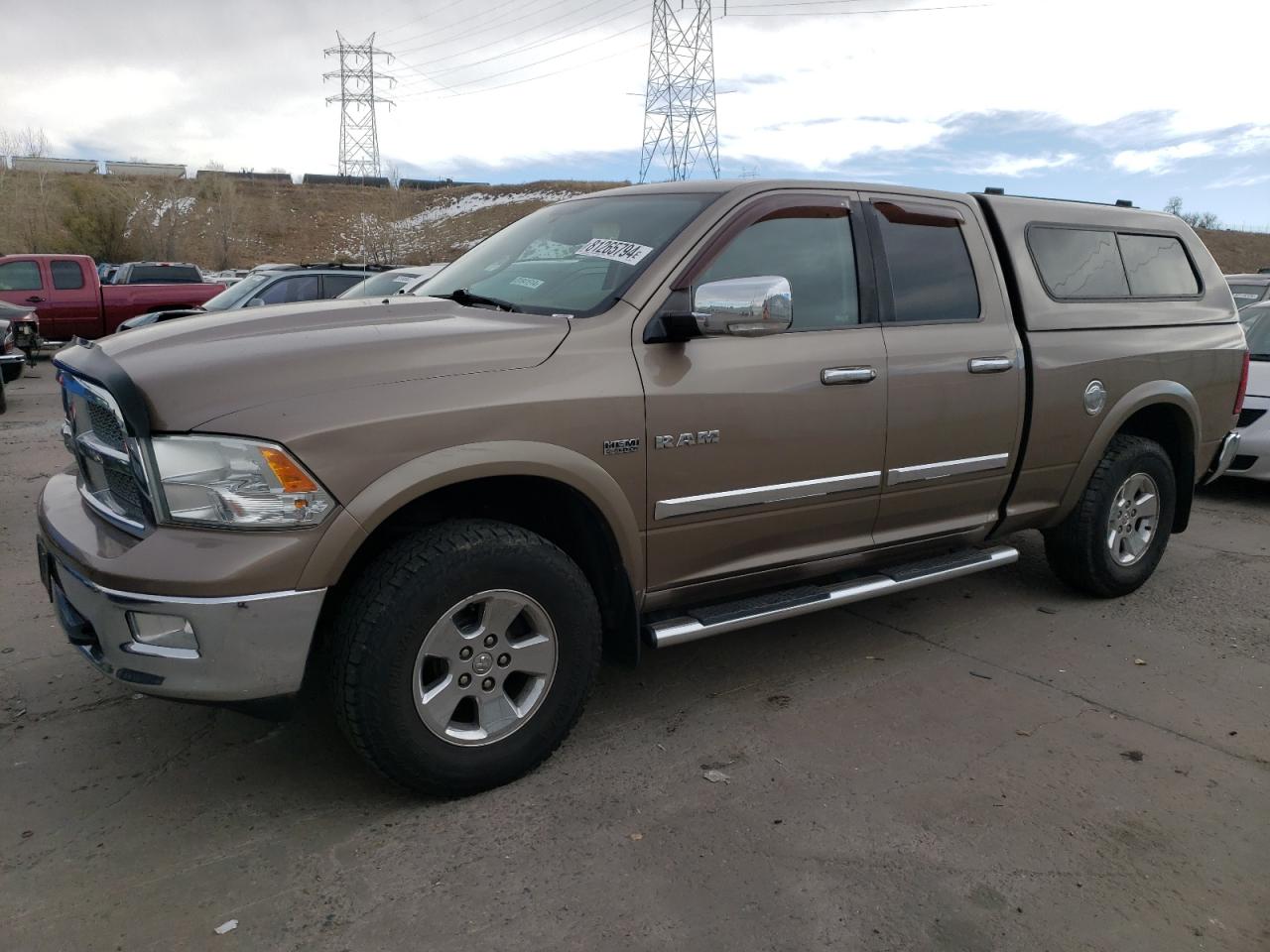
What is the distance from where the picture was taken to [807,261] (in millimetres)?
3627

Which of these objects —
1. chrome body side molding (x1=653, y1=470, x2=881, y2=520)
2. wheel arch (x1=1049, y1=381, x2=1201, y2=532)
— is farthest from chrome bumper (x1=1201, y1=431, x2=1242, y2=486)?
chrome body side molding (x1=653, y1=470, x2=881, y2=520)

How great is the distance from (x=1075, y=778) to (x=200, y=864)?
271 centimetres

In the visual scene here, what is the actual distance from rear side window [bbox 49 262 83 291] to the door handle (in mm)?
16694

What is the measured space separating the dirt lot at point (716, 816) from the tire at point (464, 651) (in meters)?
0.19

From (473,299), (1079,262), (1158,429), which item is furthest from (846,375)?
(1158,429)

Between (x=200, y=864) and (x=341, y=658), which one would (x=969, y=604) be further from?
(x=200, y=864)

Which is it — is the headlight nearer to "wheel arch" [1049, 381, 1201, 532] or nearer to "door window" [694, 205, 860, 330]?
"door window" [694, 205, 860, 330]

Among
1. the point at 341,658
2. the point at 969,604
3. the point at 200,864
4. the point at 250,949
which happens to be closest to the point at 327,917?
the point at 250,949

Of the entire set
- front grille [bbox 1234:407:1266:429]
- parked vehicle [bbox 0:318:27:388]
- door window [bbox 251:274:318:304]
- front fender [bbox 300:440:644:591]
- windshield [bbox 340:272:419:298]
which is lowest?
parked vehicle [bbox 0:318:27:388]

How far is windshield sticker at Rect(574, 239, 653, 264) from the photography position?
3.34m

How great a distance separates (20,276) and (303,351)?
659 inches

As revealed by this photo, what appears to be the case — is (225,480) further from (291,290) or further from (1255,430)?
(291,290)

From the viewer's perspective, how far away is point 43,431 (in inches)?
363

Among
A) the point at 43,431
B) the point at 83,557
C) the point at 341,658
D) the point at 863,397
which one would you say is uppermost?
the point at 863,397
